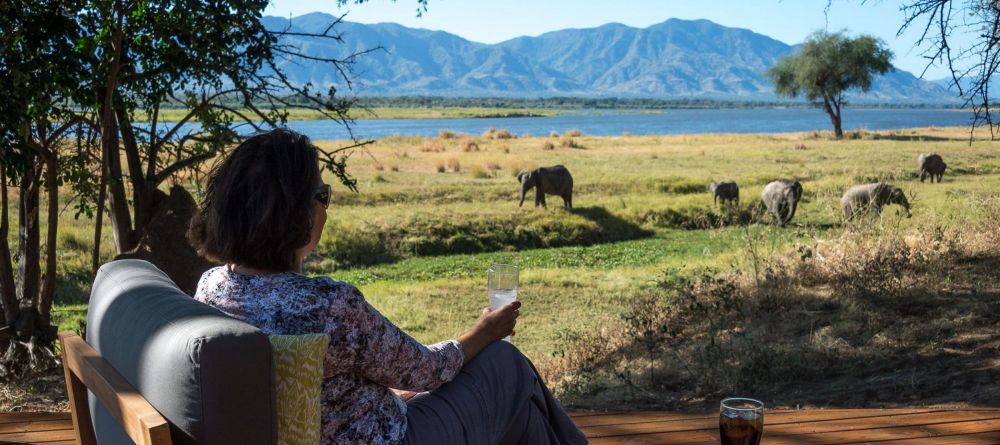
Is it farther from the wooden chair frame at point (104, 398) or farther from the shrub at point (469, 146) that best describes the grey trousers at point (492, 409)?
the shrub at point (469, 146)

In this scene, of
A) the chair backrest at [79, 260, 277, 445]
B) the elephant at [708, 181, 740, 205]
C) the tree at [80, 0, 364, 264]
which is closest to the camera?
the chair backrest at [79, 260, 277, 445]

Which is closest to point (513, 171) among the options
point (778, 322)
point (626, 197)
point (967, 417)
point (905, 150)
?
point (626, 197)

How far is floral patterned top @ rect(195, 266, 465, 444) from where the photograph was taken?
5.74 ft

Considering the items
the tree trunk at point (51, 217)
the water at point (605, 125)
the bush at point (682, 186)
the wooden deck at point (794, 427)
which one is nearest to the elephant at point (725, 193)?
the bush at point (682, 186)

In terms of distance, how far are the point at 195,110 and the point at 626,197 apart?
13.5 metres

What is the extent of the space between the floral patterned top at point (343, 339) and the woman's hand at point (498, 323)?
0.97 ft

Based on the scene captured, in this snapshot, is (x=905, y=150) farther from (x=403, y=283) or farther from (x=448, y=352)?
(x=448, y=352)

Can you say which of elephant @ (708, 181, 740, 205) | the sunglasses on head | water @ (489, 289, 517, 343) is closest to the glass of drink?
water @ (489, 289, 517, 343)

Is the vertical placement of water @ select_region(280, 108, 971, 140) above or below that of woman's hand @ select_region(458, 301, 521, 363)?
below

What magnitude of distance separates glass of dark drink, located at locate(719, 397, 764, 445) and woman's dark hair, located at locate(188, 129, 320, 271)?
3.04ft

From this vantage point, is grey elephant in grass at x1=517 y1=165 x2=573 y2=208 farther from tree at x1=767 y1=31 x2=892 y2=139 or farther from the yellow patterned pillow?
tree at x1=767 y1=31 x2=892 y2=139

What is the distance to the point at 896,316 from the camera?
5.72 m

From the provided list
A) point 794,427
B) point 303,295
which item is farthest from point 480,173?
point 303,295

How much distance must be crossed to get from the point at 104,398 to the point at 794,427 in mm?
2225
